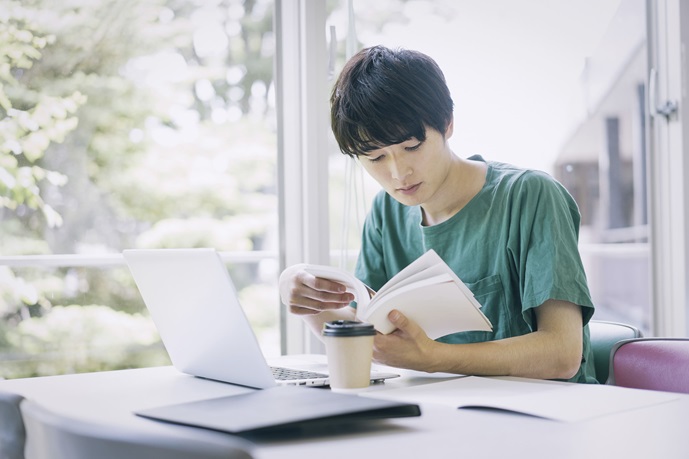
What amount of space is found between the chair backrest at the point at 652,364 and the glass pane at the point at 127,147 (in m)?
1.37

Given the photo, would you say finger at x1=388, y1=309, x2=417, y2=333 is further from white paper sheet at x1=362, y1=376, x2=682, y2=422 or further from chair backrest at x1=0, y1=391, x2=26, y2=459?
chair backrest at x1=0, y1=391, x2=26, y2=459

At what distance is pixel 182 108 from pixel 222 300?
6.62ft

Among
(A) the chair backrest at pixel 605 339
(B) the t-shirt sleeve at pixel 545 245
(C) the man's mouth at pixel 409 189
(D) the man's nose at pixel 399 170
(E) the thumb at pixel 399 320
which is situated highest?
(D) the man's nose at pixel 399 170

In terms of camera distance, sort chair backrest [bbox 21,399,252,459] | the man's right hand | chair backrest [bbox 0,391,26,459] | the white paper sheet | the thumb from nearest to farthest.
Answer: chair backrest [bbox 21,399,252,459] → the white paper sheet → chair backrest [bbox 0,391,26,459] → the thumb → the man's right hand

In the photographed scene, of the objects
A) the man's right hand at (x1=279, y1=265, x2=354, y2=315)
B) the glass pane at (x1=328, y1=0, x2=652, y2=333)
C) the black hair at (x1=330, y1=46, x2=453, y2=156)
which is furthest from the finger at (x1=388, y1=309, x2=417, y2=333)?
the glass pane at (x1=328, y1=0, x2=652, y2=333)

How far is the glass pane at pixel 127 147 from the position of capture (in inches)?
98.5

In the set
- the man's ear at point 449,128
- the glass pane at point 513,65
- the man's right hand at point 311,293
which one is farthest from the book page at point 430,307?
the glass pane at point 513,65

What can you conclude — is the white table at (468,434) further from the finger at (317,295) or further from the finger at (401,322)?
the finger at (317,295)

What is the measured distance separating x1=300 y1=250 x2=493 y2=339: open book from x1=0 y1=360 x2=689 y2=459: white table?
206 mm

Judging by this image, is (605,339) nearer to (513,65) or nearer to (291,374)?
(291,374)

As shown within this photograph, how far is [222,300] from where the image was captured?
1064 millimetres

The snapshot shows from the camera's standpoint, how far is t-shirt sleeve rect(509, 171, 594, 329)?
135 cm

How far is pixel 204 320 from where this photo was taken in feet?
3.74

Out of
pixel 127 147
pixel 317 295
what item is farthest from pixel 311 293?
pixel 127 147
